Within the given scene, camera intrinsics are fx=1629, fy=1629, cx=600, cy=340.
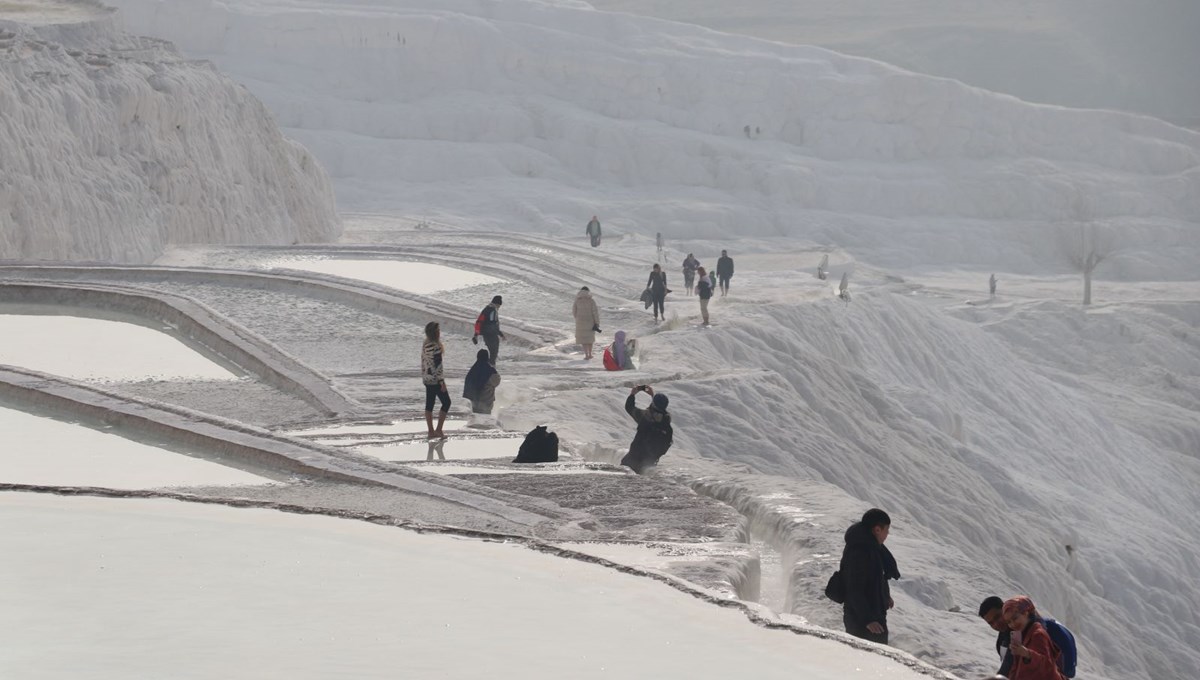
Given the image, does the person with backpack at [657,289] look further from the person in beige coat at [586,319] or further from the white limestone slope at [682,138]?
the white limestone slope at [682,138]

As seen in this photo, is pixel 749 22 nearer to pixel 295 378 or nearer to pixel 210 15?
pixel 210 15

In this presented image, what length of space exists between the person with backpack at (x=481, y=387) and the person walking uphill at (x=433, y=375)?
1236 millimetres

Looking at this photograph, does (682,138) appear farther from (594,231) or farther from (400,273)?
(400,273)

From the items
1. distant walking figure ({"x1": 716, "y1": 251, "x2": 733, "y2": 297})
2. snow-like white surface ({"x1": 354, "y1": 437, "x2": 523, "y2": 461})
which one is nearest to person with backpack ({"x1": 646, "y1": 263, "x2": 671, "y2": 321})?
distant walking figure ({"x1": 716, "y1": 251, "x2": 733, "y2": 297})

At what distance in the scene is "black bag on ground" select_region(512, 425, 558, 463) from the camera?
1062 cm

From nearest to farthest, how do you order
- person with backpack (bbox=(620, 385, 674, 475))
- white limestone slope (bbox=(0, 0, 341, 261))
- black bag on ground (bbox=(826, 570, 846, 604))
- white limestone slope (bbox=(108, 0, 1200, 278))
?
black bag on ground (bbox=(826, 570, 846, 604)) → person with backpack (bbox=(620, 385, 674, 475)) → white limestone slope (bbox=(0, 0, 341, 261)) → white limestone slope (bbox=(108, 0, 1200, 278))

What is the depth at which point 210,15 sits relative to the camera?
56781mm

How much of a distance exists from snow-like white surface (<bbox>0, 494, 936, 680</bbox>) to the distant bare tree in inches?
1588

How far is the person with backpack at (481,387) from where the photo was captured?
42.4 feet

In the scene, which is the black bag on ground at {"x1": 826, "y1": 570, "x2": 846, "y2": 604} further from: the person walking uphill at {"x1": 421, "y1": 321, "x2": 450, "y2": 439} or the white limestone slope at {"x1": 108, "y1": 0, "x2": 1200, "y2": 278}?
the white limestone slope at {"x1": 108, "y1": 0, "x2": 1200, "y2": 278}

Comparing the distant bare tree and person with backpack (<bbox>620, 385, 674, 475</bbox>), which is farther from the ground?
the distant bare tree

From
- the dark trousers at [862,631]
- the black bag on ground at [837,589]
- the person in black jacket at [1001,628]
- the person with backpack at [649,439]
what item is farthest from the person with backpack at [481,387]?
the person in black jacket at [1001,628]

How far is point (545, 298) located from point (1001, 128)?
35.7 meters

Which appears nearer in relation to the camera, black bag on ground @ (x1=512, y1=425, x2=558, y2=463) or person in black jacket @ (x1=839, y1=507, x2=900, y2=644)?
person in black jacket @ (x1=839, y1=507, x2=900, y2=644)
